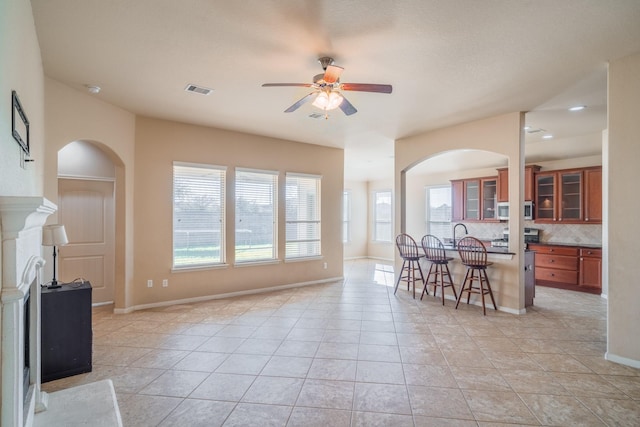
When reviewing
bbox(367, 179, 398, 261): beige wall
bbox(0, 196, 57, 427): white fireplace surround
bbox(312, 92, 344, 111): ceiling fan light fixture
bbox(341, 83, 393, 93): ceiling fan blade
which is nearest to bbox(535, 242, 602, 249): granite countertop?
bbox(367, 179, 398, 261): beige wall

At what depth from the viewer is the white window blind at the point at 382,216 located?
10.4m

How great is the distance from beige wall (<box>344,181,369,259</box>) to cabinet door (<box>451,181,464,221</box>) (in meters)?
3.20

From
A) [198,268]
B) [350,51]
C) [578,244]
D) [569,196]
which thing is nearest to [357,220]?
[569,196]

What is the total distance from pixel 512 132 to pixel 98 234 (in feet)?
20.8

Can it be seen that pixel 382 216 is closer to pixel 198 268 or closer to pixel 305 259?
pixel 305 259

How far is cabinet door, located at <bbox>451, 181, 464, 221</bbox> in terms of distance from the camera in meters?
8.09

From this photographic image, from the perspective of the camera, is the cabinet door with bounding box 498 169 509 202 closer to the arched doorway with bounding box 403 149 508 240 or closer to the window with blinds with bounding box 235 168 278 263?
the arched doorway with bounding box 403 149 508 240

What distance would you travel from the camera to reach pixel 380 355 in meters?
3.30

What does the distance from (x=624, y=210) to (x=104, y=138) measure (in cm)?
586

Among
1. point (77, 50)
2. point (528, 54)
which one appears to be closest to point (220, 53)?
point (77, 50)

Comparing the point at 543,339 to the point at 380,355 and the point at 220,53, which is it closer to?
the point at 380,355

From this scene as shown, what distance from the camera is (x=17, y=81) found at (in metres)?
1.96

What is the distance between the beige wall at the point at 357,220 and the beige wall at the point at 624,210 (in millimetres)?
Result: 7559

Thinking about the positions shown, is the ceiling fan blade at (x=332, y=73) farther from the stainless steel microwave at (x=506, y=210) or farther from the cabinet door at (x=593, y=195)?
the cabinet door at (x=593, y=195)
